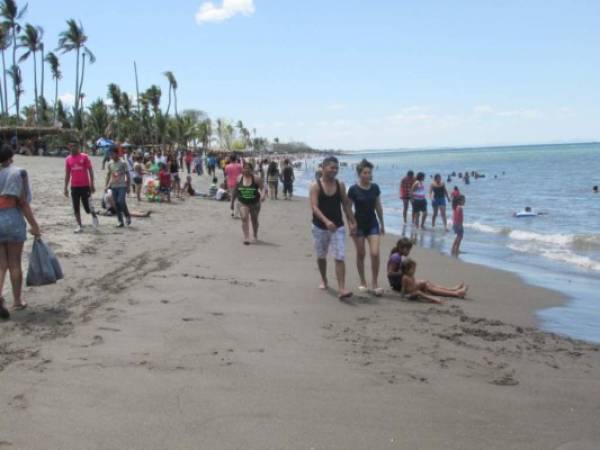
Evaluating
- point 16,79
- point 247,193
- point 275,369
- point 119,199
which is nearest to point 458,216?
point 247,193

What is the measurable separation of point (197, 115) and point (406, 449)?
106 meters

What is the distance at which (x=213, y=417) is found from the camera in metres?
3.56

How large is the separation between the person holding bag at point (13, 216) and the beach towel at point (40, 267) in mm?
103

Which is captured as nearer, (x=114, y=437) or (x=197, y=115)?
(x=114, y=437)

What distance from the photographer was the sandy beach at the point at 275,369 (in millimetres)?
3428

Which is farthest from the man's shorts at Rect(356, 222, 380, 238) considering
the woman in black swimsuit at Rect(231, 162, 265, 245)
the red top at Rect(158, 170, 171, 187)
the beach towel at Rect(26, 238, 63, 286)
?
the red top at Rect(158, 170, 171, 187)

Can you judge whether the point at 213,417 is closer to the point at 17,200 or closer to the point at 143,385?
the point at 143,385

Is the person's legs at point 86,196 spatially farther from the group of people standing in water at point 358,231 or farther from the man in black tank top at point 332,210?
the man in black tank top at point 332,210

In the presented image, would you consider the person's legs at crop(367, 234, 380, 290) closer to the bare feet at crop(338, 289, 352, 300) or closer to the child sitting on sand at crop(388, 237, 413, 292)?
the child sitting on sand at crop(388, 237, 413, 292)

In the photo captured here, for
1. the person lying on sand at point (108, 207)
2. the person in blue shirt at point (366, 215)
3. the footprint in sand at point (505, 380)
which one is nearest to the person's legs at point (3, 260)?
the person in blue shirt at point (366, 215)

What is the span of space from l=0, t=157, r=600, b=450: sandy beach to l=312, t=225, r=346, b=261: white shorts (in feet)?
1.64

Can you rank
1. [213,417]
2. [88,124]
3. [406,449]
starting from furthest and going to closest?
[88,124], [213,417], [406,449]

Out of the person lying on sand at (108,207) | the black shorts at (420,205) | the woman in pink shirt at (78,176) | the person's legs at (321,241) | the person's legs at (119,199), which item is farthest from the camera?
the black shorts at (420,205)

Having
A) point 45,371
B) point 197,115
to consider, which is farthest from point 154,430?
point 197,115
